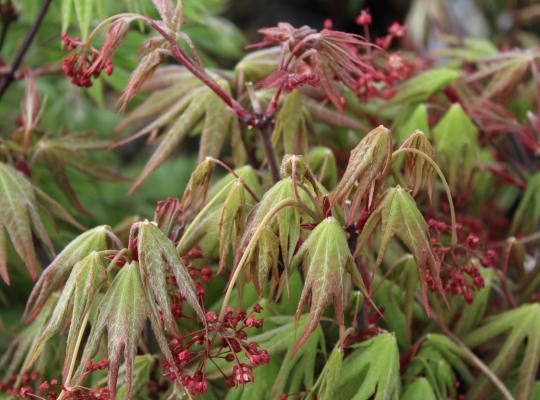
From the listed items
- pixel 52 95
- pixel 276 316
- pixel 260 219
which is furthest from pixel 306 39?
pixel 52 95

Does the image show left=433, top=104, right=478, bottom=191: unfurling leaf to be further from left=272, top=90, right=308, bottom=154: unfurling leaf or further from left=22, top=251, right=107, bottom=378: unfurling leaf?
left=22, top=251, right=107, bottom=378: unfurling leaf

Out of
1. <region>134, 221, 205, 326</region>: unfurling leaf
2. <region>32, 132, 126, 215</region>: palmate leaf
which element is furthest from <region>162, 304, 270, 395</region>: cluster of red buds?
<region>32, 132, 126, 215</region>: palmate leaf

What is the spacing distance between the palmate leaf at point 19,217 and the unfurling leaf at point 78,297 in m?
0.13

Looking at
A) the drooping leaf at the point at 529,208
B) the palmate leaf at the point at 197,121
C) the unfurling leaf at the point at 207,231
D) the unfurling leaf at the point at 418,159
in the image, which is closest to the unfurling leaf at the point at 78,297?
the unfurling leaf at the point at 207,231

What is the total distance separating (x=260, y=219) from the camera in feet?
2.65

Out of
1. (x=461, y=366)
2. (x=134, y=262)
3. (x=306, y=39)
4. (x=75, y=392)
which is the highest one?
(x=306, y=39)

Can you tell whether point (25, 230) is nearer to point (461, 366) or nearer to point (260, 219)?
point (260, 219)

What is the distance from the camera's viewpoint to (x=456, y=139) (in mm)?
1177

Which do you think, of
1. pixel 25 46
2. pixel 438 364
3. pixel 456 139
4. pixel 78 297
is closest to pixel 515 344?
pixel 438 364

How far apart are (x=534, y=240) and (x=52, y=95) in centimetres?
129

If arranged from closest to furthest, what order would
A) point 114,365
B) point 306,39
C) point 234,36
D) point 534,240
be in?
1. point 114,365
2. point 306,39
3. point 534,240
4. point 234,36

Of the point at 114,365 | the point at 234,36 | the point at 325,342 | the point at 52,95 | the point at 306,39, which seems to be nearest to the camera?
the point at 114,365

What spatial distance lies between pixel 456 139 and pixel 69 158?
0.62 metres

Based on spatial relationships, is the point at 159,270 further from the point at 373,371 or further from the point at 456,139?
the point at 456,139
